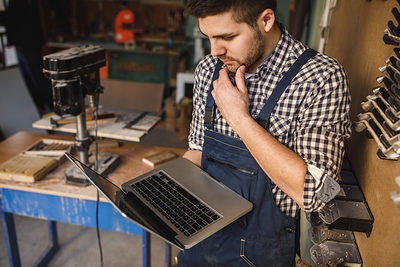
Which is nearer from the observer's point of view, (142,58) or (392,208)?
(392,208)

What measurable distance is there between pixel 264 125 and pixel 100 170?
1027 mm

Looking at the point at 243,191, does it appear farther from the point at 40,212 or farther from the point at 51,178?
the point at 40,212

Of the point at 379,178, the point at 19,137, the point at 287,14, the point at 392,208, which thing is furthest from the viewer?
the point at 287,14

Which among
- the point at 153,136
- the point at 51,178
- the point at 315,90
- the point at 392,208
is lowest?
the point at 153,136

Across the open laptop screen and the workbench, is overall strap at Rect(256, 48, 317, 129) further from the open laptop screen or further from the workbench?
the workbench

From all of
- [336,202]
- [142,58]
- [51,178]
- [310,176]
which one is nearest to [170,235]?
[310,176]

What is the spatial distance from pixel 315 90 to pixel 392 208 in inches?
15.8

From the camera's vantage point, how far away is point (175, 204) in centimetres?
117

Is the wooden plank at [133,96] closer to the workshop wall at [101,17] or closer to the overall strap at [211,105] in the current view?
the overall strap at [211,105]

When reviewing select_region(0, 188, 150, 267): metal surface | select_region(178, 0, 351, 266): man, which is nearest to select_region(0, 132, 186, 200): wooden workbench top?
select_region(0, 188, 150, 267): metal surface

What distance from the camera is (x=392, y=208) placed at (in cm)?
86

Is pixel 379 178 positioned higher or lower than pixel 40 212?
higher

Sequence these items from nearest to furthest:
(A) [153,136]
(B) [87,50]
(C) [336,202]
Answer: (C) [336,202] < (B) [87,50] < (A) [153,136]

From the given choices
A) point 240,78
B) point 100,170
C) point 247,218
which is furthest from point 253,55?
point 100,170
